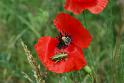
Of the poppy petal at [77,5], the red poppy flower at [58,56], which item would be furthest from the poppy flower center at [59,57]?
the poppy petal at [77,5]

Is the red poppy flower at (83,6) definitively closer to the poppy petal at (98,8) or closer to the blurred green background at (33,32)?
the poppy petal at (98,8)

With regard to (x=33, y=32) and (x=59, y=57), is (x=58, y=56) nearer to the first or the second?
(x=59, y=57)

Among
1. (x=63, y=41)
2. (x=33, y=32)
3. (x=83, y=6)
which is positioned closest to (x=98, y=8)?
(x=83, y=6)

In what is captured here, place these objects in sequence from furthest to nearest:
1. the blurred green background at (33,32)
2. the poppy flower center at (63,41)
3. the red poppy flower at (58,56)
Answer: the blurred green background at (33,32) → the poppy flower center at (63,41) → the red poppy flower at (58,56)

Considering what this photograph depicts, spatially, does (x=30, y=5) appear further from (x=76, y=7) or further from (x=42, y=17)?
(x=76, y=7)

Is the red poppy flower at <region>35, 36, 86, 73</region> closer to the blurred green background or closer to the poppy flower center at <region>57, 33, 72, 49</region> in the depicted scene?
the poppy flower center at <region>57, 33, 72, 49</region>

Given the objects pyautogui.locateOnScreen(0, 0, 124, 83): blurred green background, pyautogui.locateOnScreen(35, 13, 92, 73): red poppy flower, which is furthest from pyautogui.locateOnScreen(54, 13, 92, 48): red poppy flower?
pyautogui.locateOnScreen(0, 0, 124, 83): blurred green background
